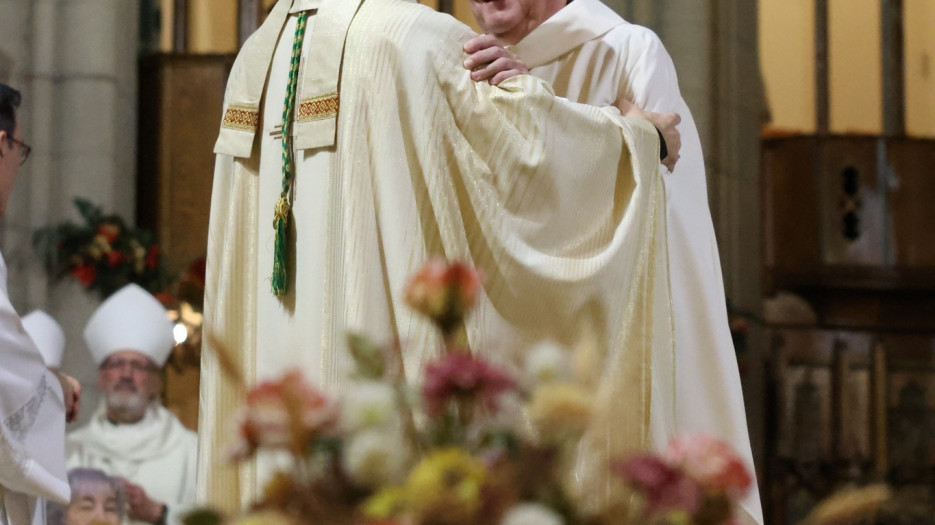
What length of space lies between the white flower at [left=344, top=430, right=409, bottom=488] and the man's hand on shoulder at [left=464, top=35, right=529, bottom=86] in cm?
182

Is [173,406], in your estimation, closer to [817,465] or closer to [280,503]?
[817,465]

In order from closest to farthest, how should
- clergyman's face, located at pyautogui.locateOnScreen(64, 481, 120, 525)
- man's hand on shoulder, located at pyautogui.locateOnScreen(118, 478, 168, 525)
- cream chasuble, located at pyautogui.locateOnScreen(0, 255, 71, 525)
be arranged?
1. cream chasuble, located at pyautogui.locateOnScreen(0, 255, 71, 525)
2. clergyman's face, located at pyautogui.locateOnScreen(64, 481, 120, 525)
3. man's hand on shoulder, located at pyautogui.locateOnScreen(118, 478, 168, 525)

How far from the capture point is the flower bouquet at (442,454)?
123 cm

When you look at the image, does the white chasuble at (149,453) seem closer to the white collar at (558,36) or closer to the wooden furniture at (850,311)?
the wooden furniture at (850,311)

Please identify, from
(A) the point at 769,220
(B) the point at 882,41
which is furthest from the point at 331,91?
(B) the point at 882,41

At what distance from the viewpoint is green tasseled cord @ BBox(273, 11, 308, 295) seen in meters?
3.06

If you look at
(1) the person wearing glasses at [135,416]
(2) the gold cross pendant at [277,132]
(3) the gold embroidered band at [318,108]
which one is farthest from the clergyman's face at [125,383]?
(3) the gold embroidered band at [318,108]

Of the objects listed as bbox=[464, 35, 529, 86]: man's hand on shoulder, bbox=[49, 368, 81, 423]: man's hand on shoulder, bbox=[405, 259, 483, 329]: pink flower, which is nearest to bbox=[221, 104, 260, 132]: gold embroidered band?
bbox=[464, 35, 529, 86]: man's hand on shoulder

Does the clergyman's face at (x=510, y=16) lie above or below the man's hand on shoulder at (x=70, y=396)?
above

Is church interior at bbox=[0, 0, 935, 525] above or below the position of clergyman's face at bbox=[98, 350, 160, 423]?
above

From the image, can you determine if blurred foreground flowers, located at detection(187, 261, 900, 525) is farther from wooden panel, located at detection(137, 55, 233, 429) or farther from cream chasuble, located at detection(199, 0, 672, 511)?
wooden panel, located at detection(137, 55, 233, 429)

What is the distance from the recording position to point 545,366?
136 cm

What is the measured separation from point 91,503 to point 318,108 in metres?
3.47

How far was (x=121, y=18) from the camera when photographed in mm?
8164
